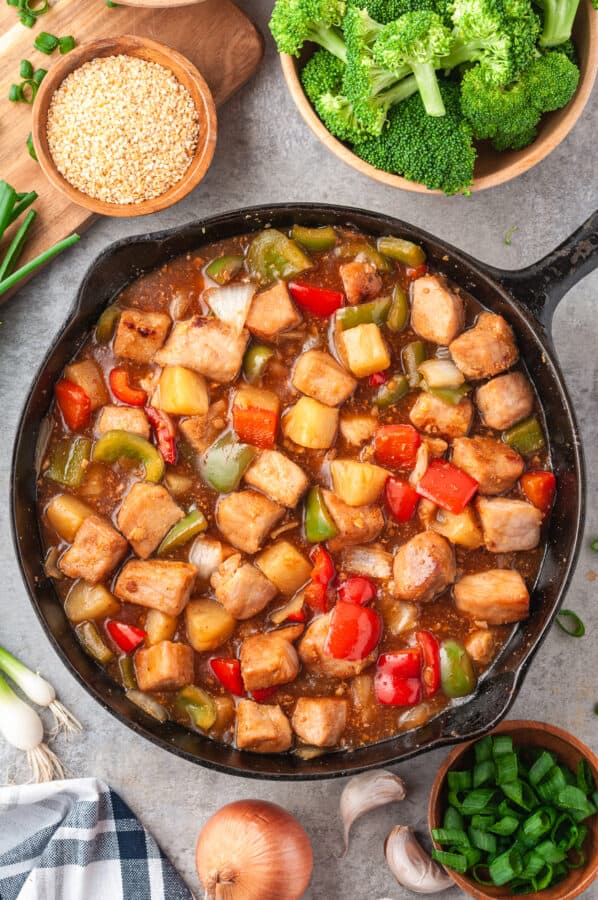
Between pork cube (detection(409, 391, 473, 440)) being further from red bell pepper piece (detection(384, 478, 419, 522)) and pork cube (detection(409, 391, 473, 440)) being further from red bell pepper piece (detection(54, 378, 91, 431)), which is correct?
red bell pepper piece (detection(54, 378, 91, 431))

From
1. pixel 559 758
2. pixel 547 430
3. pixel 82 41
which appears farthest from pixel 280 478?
pixel 82 41

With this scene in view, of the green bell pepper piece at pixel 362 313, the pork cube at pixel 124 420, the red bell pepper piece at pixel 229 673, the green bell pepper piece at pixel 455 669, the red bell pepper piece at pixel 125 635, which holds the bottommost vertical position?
the green bell pepper piece at pixel 455 669

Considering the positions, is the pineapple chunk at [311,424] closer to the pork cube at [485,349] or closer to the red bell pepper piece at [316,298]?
the red bell pepper piece at [316,298]

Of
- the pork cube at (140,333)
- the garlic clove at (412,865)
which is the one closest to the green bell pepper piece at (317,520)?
the pork cube at (140,333)

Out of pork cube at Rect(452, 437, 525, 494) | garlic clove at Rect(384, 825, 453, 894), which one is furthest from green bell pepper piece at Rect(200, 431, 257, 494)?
garlic clove at Rect(384, 825, 453, 894)

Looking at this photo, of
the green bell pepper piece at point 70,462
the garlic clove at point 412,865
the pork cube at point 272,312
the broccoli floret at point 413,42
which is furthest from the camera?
the garlic clove at point 412,865

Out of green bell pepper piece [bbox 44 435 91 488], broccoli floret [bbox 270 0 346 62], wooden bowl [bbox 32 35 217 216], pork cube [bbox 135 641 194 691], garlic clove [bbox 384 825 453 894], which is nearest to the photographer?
broccoli floret [bbox 270 0 346 62]

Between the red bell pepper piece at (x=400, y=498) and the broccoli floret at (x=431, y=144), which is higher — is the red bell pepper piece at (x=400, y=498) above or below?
below
